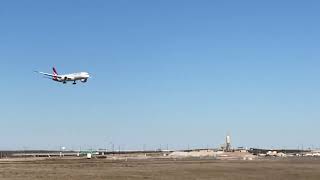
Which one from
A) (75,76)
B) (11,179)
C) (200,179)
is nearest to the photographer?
(11,179)

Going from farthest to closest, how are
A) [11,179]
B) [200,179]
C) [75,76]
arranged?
[75,76] < [200,179] < [11,179]

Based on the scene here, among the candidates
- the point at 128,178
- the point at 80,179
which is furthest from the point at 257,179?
the point at 80,179

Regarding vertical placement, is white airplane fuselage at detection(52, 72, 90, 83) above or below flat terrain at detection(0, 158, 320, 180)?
above

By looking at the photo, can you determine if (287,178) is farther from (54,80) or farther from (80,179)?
(54,80)

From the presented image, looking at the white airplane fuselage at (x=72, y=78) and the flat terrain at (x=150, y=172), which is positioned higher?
the white airplane fuselage at (x=72, y=78)

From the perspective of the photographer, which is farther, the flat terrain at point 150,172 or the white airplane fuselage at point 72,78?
the white airplane fuselage at point 72,78

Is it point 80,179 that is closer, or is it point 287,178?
point 80,179

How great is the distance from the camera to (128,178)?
76.0 metres

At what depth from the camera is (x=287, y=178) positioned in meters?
79.8

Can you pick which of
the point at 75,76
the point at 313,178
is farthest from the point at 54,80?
the point at 313,178

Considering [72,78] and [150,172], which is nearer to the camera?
[150,172]

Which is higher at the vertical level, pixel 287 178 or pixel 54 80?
pixel 54 80

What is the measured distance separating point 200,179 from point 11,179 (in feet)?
77.3

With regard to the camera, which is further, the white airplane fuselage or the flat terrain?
the white airplane fuselage
